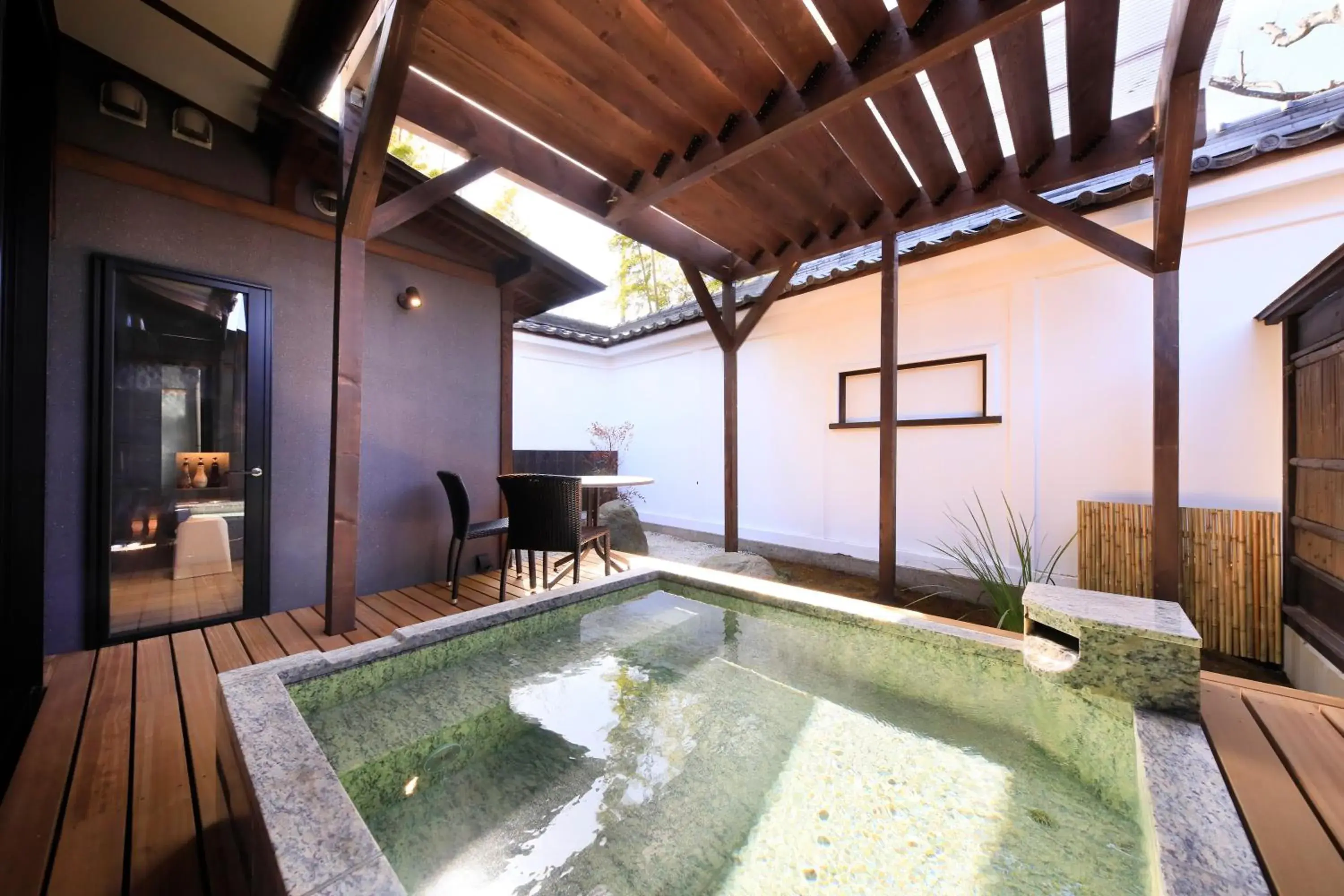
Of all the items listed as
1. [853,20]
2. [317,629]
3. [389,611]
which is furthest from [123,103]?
[853,20]

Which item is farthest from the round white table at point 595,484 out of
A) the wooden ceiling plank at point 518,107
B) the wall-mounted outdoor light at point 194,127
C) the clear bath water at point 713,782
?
the wall-mounted outdoor light at point 194,127

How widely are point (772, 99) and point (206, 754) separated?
12.0ft

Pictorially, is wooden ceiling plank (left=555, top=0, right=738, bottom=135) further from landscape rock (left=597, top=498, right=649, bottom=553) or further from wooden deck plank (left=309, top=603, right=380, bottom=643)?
landscape rock (left=597, top=498, right=649, bottom=553)

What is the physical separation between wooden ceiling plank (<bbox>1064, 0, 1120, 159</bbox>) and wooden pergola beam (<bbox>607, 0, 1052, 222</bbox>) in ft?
1.26

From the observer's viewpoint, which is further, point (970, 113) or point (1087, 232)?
point (1087, 232)

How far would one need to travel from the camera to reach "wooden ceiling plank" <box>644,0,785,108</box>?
2.01 meters

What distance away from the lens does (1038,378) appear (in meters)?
3.81

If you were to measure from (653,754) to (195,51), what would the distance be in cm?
398

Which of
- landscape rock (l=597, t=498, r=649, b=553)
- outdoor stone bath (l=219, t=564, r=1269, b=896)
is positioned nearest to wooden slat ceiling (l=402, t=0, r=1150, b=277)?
outdoor stone bath (l=219, t=564, r=1269, b=896)

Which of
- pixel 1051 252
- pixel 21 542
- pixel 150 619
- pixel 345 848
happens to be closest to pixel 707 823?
pixel 345 848

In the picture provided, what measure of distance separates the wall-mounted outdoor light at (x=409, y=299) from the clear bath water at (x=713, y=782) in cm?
266

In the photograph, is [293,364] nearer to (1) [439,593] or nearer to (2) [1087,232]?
(1) [439,593]

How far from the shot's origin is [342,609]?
8.48ft

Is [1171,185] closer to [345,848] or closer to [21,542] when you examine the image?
[345,848]
